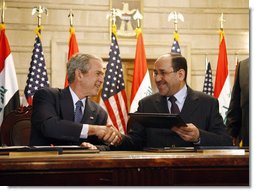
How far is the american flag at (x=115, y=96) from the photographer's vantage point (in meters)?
6.23

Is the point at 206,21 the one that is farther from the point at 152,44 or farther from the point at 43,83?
the point at 43,83

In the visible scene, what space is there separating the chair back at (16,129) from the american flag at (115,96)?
2328 mm

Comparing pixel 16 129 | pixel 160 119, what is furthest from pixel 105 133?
pixel 16 129

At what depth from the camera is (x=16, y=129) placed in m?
3.91

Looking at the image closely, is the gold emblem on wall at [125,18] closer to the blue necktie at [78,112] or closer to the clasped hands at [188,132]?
the blue necktie at [78,112]

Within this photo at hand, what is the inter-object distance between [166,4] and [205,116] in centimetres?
488

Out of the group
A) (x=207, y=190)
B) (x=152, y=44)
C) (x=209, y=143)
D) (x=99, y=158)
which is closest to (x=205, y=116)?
(x=209, y=143)

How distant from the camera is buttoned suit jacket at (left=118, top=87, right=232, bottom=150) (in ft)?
11.1

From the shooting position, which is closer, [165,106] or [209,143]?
[209,143]

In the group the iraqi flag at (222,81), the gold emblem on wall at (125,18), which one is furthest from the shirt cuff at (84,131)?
the gold emblem on wall at (125,18)

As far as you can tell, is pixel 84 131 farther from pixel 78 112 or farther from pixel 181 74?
pixel 181 74

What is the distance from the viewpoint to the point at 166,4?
8.05 metres

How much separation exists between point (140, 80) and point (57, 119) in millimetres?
3470

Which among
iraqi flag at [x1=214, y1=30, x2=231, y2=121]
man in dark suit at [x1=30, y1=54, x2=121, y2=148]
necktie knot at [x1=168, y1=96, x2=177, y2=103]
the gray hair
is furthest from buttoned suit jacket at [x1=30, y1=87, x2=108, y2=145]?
iraqi flag at [x1=214, y1=30, x2=231, y2=121]
